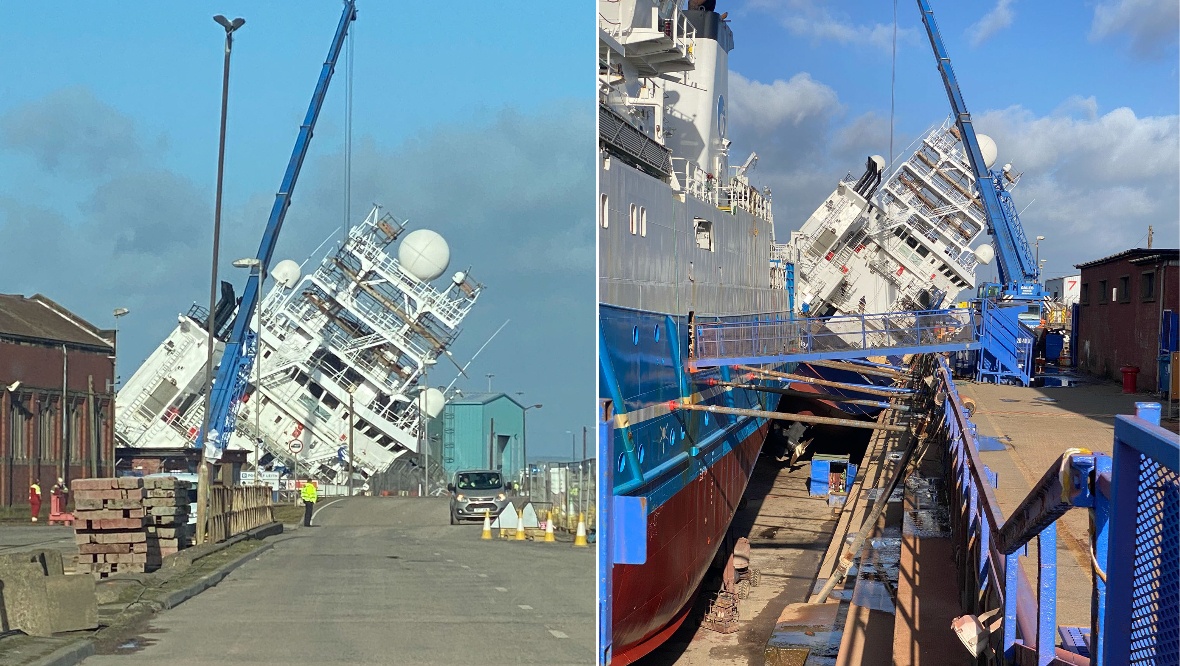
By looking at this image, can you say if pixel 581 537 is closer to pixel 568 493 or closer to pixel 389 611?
A: pixel 568 493

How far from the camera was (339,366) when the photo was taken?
4647cm

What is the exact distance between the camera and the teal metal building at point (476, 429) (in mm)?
44812

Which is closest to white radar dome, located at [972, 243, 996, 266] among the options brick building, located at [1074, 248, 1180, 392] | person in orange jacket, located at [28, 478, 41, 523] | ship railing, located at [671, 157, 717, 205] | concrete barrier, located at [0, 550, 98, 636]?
brick building, located at [1074, 248, 1180, 392]

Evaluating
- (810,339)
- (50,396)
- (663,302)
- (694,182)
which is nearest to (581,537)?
(810,339)

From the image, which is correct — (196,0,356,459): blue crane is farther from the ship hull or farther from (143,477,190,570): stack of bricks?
the ship hull

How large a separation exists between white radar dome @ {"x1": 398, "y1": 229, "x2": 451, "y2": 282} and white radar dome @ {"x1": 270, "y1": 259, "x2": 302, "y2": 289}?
4710mm

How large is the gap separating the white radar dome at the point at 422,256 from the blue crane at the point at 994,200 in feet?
66.4

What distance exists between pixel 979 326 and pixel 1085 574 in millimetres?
16506

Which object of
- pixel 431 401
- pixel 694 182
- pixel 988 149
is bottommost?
pixel 431 401

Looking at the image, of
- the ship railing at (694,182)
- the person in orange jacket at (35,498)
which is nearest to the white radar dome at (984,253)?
the ship railing at (694,182)

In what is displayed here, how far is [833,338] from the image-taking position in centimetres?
2156

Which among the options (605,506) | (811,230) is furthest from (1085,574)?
(811,230)

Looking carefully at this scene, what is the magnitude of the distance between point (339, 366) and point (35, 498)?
1855 centimetres

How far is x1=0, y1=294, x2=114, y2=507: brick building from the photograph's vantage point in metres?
30.1
